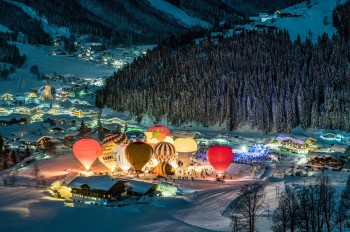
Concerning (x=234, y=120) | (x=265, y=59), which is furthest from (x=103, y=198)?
(x=265, y=59)

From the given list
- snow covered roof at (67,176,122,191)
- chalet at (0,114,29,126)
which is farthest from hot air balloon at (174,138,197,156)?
chalet at (0,114,29,126)

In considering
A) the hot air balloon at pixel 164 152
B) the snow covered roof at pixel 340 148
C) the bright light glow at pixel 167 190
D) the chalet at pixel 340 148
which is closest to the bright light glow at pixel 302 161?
the chalet at pixel 340 148

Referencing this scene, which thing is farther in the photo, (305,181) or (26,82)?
(26,82)

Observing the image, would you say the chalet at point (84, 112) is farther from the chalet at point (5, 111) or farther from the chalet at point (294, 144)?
the chalet at point (294, 144)

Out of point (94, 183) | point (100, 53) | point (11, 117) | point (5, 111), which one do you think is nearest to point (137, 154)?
point (94, 183)

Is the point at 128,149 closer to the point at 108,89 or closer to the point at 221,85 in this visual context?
the point at 221,85

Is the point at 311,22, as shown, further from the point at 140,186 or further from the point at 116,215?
the point at 116,215
